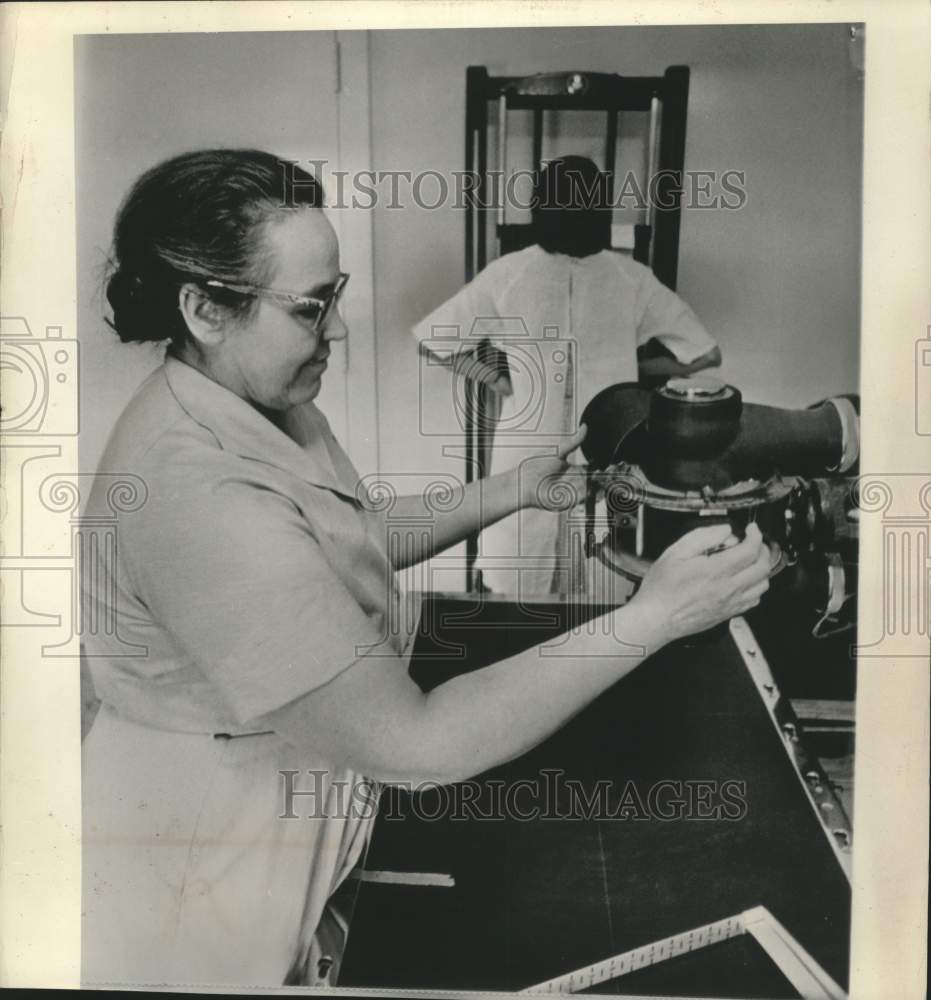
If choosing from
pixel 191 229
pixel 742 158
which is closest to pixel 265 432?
pixel 191 229

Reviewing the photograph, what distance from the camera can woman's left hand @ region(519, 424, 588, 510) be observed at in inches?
58.2

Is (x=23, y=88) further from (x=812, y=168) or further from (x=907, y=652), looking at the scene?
(x=907, y=652)

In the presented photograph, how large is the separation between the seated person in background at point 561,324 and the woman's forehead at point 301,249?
0.14 meters

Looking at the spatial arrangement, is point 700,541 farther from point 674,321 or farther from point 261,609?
point 261,609

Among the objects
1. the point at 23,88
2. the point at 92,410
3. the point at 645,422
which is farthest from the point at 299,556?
the point at 23,88

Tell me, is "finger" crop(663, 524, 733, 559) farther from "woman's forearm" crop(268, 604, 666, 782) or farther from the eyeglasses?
the eyeglasses

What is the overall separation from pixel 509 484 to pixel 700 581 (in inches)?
10.1

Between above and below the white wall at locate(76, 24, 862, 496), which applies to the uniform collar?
below

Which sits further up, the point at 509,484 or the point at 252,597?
the point at 509,484

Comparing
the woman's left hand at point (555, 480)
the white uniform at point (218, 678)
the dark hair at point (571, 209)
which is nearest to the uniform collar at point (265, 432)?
the white uniform at point (218, 678)

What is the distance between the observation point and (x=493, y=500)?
1.49 m

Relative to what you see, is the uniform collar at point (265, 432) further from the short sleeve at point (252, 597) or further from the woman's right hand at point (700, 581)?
the woman's right hand at point (700, 581)

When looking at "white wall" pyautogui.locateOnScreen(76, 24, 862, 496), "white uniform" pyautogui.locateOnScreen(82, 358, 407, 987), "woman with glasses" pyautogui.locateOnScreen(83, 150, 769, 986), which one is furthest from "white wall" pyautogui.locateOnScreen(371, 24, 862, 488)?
"white uniform" pyautogui.locateOnScreen(82, 358, 407, 987)

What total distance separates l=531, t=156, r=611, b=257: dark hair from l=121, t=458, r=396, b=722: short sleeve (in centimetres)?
45
